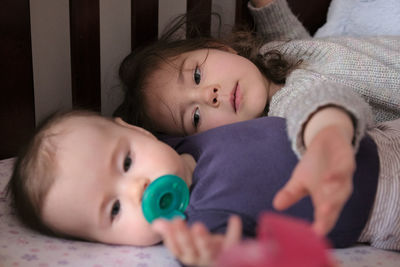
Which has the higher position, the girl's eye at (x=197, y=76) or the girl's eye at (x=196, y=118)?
the girl's eye at (x=197, y=76)

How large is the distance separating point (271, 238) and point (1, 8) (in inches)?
33.6

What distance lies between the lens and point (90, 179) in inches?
27.4

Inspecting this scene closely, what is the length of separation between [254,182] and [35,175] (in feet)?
1.13

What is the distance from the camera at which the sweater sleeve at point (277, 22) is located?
4.71ft

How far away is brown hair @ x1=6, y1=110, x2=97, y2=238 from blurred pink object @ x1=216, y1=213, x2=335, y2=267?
47cm

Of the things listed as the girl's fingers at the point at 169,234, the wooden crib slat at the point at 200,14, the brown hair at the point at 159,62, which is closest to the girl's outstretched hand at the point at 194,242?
the girl's fingers at the point at 169,234

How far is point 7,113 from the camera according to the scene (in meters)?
1.01

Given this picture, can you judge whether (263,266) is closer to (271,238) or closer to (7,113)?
(271,238)

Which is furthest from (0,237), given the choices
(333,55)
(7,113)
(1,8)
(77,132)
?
(333,55)

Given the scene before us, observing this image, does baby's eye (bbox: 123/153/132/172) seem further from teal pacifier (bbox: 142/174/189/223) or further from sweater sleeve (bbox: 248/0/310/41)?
sweater sleeve (bbox: 248/0/310/41)

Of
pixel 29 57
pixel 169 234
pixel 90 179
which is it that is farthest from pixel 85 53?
pixel 169 234

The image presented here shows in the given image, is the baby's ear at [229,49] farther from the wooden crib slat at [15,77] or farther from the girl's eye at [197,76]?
the wooden crib slat at [15,77]

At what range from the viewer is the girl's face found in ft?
3.40

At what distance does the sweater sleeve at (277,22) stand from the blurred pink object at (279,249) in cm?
120
